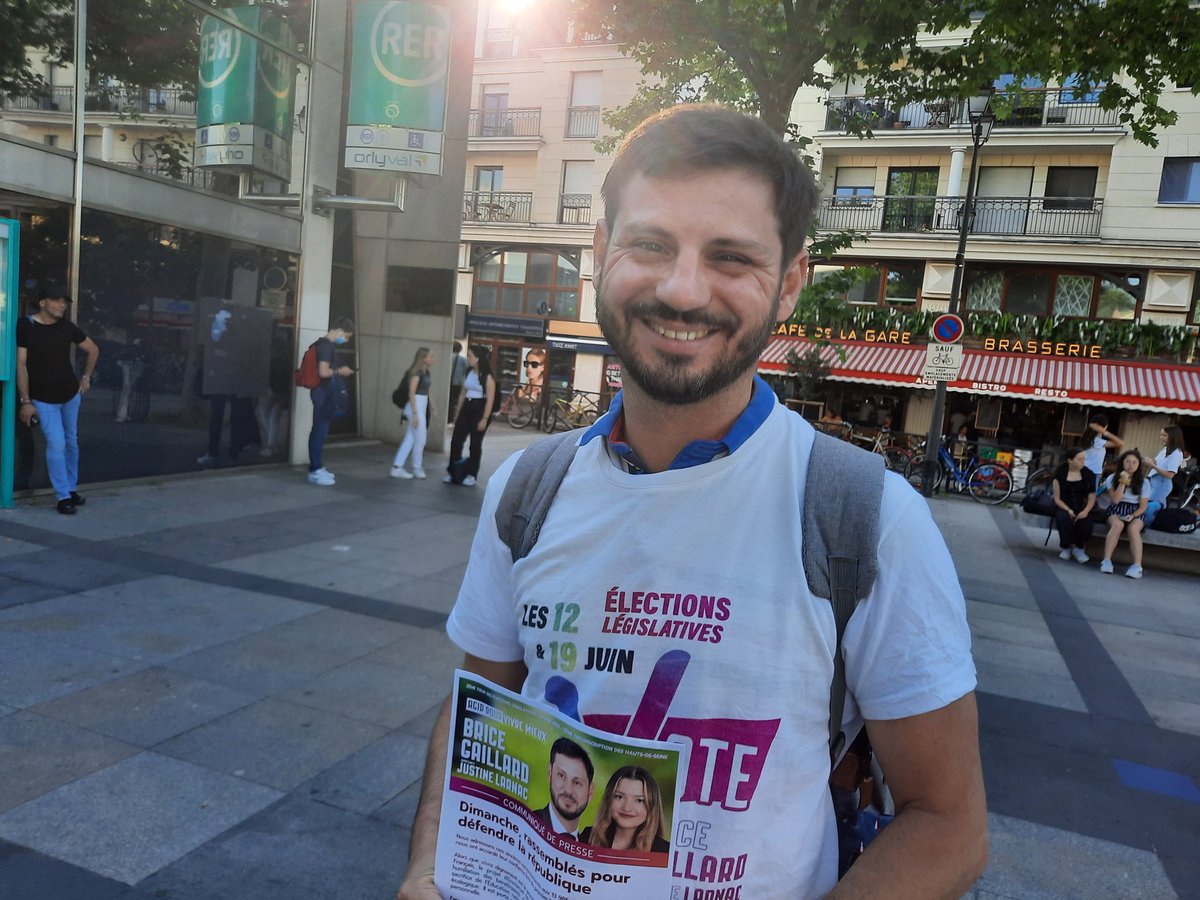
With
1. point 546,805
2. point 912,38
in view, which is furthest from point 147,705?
point 912,38

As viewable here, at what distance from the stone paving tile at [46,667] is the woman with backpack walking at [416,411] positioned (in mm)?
7077

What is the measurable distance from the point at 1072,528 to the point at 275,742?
9935 millimetres

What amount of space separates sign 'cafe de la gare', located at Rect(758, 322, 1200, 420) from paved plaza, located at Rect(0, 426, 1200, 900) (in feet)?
40.5

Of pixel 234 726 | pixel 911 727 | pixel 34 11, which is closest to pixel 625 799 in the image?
pixel 911 727

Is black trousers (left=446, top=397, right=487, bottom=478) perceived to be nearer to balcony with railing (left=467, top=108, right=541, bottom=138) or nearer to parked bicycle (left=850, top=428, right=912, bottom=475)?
parked bicycle (left=850, top=428, right=912, bottom=475)

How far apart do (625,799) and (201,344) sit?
1043 cm

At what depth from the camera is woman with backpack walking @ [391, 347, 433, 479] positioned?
39.4 ft

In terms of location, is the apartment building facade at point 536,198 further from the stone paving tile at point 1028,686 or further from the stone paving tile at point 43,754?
the stone paving tile at point 43,754

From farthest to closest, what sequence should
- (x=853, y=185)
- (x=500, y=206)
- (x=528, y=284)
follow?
(x=528, y=284)
(x=500, y=206)
(x=853, y=185)

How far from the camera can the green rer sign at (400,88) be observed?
11242 millimetres

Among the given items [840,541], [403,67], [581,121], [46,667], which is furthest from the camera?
[581,121]

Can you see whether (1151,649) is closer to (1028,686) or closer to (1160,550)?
(1028,686)

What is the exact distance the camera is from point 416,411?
12.0 m

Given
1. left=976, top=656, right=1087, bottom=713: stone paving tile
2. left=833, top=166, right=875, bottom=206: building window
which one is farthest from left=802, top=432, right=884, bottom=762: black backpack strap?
left=833, top=166, right=875, bottom=206: building window
